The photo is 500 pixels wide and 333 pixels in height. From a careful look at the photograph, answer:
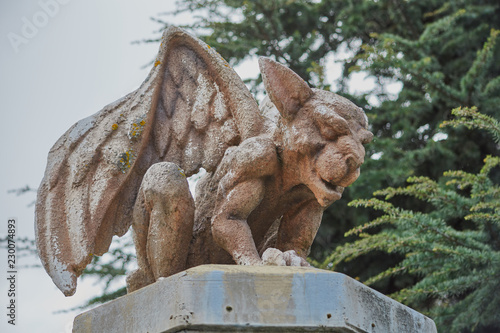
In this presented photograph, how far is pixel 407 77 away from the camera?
6.67 metres

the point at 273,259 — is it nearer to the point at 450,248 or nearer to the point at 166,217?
the point at 166,217

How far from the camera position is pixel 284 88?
306 cm

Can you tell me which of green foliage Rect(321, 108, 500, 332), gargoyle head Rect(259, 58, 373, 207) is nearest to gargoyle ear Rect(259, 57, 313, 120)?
gargoyle head Rect(259, 58, 373, 207)

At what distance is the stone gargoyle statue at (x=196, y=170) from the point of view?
2.99 m

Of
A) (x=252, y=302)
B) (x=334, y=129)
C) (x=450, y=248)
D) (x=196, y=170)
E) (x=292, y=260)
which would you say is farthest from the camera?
(x=450, y=248)

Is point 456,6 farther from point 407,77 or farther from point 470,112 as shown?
point 470,112

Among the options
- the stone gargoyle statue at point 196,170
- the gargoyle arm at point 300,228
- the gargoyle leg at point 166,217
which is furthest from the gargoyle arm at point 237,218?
the gargoyle arm at point 300,228

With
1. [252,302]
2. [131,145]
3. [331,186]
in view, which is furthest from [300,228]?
[131,145]

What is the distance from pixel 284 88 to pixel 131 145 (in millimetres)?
771

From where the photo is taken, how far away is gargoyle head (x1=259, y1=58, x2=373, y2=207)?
9.63 feet

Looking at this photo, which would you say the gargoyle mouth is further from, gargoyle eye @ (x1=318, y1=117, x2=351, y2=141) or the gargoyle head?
gargoyle eye @ (x1=318, y1=117, x2=351, y2=141)

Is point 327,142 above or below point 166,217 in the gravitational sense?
above

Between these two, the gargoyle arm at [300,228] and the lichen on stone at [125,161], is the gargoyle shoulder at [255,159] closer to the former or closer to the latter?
the gargoyle arm at [300,228]

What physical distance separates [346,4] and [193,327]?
575cm
